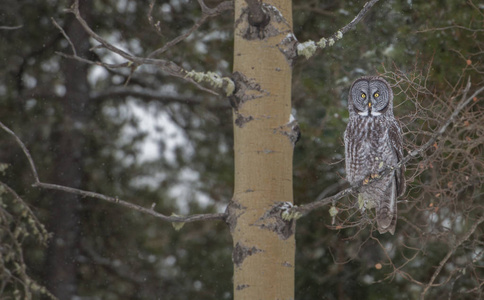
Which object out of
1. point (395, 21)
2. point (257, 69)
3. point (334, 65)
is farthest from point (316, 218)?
point (257, 69)

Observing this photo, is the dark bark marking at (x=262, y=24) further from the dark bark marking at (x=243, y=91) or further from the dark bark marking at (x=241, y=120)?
the dark bark marking at (x=241, y=120)

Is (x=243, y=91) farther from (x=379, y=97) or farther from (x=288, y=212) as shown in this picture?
(x=379, y=97)

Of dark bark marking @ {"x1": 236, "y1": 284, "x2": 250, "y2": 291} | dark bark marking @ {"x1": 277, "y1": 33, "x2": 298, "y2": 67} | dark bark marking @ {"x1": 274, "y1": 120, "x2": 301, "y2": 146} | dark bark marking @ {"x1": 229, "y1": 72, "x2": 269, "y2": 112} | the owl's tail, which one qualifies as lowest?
dark bark marking @ {"x1": 236, "y1": 284, "x2": 250, "y2": 291}

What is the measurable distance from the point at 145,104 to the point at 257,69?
449 centimetres

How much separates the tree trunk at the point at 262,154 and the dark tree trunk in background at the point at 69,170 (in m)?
4.41

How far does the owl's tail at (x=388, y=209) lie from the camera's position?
13.2 ft

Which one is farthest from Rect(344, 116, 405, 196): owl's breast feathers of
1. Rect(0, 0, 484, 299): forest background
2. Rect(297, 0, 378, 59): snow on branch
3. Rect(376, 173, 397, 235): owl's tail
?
Rect(0, 0, 484, 299): forest background

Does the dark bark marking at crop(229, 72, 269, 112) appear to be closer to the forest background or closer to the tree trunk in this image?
the tree trunk

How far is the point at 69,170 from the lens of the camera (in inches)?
292

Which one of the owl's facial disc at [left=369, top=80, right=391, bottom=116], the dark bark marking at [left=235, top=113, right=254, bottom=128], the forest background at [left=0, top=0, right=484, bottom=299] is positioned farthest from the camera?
the forest background at [left=0, top=0, right=484, bottom=299]

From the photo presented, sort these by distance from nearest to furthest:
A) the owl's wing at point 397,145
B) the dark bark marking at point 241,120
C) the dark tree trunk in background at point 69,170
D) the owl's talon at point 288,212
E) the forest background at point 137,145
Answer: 1. the owl's talon at point 288,212
2. the dark bark marking at point 241,120
3. the owl's wing at point 397,145
4. the forest background at point 137,145
5. the dark tree trunk in background at point 69,170

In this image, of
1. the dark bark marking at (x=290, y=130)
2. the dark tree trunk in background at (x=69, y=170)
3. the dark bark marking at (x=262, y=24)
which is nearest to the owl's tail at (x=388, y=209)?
the dark bark marking at (x=290, y=130)

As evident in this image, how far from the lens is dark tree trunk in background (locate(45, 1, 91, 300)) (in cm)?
733

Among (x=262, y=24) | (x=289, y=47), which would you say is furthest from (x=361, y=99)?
A: (x=262, y=24)
